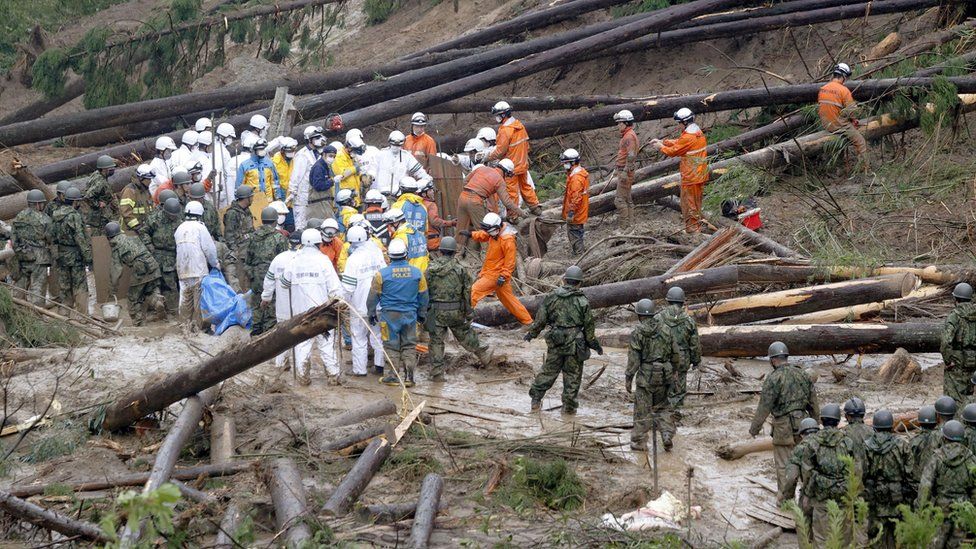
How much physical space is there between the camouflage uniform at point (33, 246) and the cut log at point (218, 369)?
189 inches

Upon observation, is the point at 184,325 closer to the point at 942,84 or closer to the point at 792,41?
the point at 942,84

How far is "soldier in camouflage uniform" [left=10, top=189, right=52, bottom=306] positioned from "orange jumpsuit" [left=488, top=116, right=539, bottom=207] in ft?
20.7

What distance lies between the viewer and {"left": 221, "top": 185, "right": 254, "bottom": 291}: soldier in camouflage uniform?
1531cm

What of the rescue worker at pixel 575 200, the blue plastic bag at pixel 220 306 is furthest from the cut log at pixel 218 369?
the rescue worker at pixel 575 200

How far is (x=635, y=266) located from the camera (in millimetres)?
15594

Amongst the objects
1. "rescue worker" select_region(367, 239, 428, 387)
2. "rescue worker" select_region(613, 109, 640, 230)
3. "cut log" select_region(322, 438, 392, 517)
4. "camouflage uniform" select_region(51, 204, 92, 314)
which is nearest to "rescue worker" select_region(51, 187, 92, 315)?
"camouflage uniform" select_region(51, 204, 92, 314)

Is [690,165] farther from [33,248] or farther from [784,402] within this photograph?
[33,248]

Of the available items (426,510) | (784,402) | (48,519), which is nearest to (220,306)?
(426,510)

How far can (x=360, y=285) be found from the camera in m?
13.3

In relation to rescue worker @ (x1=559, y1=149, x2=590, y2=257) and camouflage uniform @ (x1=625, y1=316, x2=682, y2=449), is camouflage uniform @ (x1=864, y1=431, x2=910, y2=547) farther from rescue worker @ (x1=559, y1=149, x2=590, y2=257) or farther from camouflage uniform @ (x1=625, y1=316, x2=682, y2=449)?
rescue worker @ (x1=559, y1=149, x2=590, y2=257)

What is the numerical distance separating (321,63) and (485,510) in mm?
18127

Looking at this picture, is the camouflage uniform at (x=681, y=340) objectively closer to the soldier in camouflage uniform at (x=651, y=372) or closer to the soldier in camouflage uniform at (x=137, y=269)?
the soldier in camouflage uniform at (x=651, y=372)

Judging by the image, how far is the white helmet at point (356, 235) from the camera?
43.4 ft

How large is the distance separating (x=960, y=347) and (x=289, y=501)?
20.6ft
